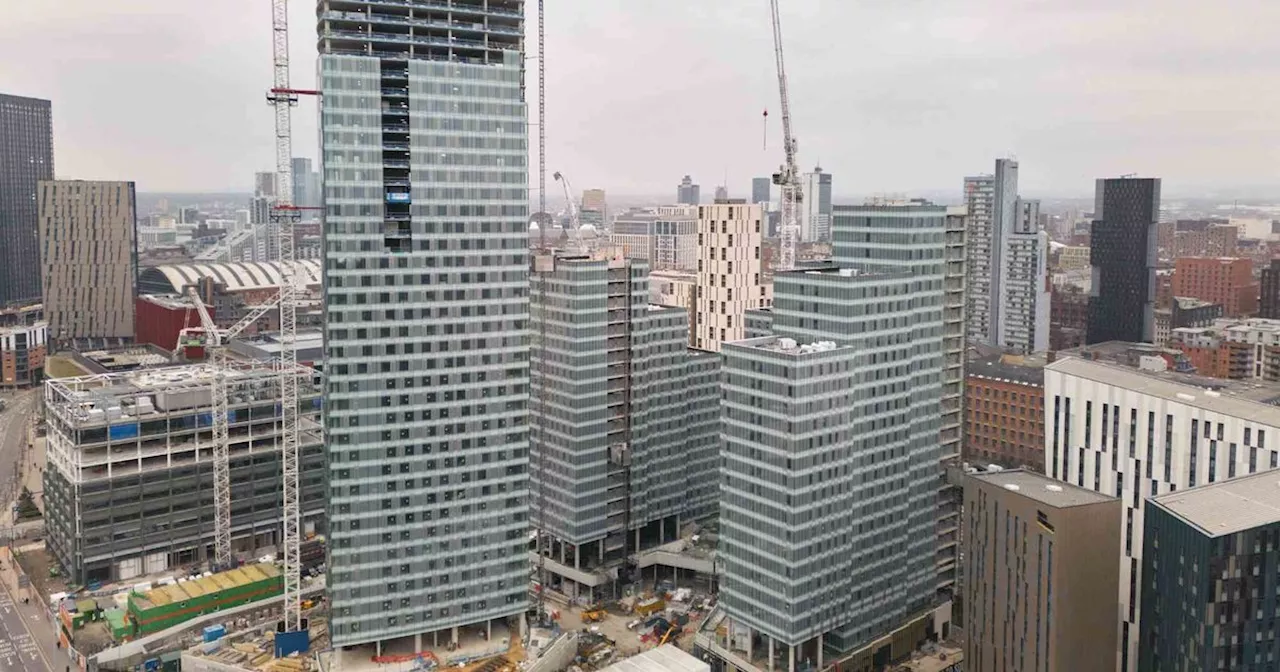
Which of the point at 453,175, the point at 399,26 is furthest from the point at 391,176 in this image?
the point at 399,26

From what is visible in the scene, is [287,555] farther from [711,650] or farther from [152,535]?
[711,650]

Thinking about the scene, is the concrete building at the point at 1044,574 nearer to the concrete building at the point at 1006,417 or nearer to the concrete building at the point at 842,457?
the concrete building at the point at 842,457

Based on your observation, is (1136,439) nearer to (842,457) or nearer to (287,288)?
(842,457)

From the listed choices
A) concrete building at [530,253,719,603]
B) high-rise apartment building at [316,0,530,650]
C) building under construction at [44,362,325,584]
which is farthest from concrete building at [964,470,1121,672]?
building under construction at [44,362,325,584]

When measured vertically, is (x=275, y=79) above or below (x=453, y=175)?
above

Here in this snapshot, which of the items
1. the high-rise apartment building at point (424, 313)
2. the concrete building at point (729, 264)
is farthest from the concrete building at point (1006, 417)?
the high-rise apartment building at point (424, 313)

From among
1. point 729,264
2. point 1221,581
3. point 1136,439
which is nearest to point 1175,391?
point 1136,439
